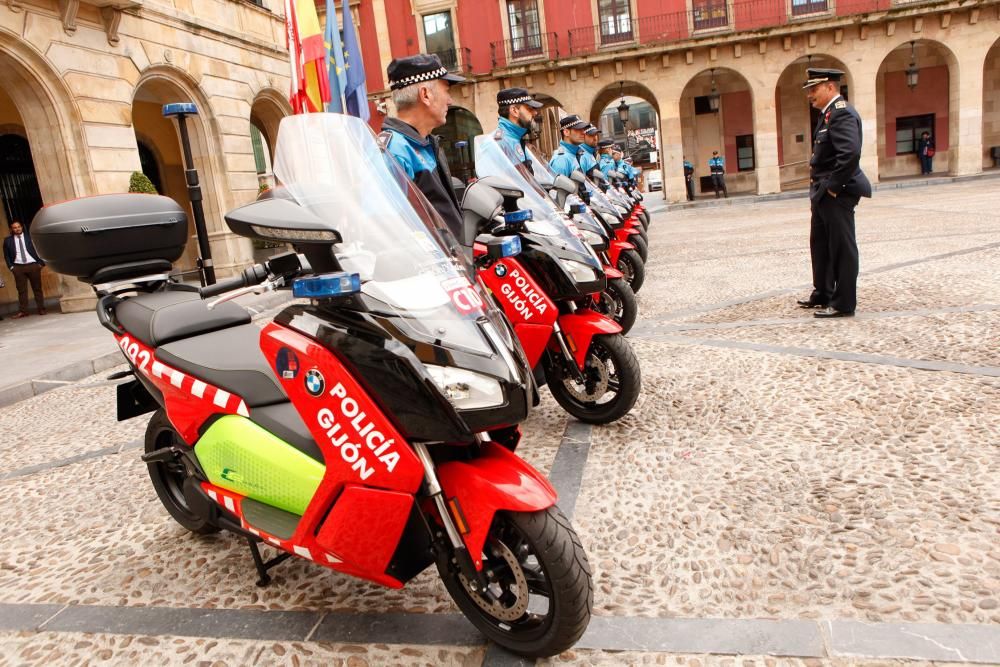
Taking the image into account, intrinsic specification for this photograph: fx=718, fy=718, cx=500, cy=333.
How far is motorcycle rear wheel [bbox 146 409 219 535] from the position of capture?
2.83m

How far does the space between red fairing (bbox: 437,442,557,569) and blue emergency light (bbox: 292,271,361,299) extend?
0.54m

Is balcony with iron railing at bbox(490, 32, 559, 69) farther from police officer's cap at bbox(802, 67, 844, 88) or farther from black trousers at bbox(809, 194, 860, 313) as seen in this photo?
black trousers at bbox(809, 194, 860, 313)

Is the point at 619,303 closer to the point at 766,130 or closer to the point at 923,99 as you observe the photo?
the point at 766,130

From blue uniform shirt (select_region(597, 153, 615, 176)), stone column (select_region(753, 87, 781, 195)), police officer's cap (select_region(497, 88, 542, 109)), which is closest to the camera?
police officer's cap (select_region(497, 88, 542, 109))

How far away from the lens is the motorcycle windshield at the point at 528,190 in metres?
4.02

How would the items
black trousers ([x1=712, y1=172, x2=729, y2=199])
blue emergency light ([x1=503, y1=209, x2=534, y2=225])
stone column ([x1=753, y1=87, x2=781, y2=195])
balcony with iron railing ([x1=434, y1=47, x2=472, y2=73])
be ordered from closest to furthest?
1. blue emergency light ([x1=503, y1=209, x2=534, y2=225])
2. stone column ([x1=753, y1=87, x2=781, y2=195])
3. balcony with iron railing ([x1=434, y1=47, x2=472, y2=73])
4. black trousers ([x1=712, y1=172, x2=729, y2=199])

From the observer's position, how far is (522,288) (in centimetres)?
360

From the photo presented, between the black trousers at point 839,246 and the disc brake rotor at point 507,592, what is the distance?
14.2 ft

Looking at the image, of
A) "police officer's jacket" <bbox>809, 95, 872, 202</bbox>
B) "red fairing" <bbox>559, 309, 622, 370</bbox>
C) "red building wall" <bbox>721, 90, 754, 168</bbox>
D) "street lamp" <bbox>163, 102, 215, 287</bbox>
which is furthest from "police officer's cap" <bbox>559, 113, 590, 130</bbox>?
"red building wall" <bbox>721, 90, 754, 168</bbox>

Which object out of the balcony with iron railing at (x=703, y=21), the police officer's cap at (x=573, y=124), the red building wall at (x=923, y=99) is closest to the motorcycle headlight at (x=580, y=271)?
the police officer's cap at (x=573, y=124)

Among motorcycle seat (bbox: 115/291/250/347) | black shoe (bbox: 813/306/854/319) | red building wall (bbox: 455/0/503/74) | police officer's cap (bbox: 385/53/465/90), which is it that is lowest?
black shoe (bbox: 813/306/854/319)

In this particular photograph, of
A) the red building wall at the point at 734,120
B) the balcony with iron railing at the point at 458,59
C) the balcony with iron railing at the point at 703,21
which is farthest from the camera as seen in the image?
the red building wall at the point at 734,120

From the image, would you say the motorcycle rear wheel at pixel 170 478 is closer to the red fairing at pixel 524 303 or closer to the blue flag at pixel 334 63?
the red fairing at pixel 524 303

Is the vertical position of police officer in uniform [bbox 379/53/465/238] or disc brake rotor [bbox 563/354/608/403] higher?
police officer in uniform [bbox 379/53/465/238]
